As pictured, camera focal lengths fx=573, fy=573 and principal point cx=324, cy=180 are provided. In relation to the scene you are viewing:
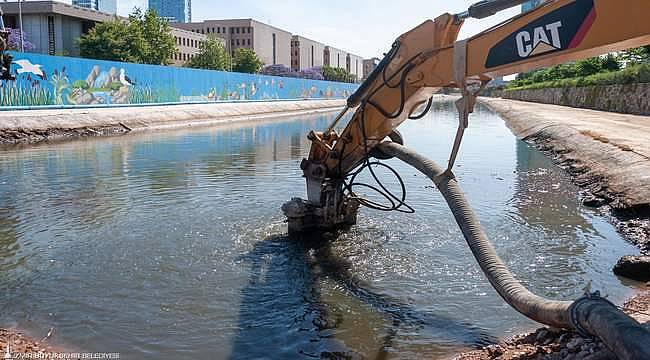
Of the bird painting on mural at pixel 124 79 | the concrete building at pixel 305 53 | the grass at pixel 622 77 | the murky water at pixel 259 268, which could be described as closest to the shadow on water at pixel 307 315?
the murky water at pixel 259 268

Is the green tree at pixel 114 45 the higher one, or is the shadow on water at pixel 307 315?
the green tree at pixel 114 45

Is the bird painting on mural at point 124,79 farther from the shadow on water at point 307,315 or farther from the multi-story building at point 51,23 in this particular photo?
the multi-story building at point 51,23

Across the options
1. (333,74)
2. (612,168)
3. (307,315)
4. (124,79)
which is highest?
(333,74)

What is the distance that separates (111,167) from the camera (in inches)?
589

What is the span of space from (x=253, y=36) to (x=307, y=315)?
120 m

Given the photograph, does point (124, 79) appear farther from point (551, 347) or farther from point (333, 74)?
point (333, 74)

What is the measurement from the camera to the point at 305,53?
483 ft

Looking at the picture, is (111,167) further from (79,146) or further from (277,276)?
(277,276)

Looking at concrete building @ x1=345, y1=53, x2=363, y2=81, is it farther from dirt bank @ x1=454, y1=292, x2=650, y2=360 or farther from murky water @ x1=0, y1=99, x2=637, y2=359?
dirt bank @ x1=454, y1=292, x2=650, y2=360

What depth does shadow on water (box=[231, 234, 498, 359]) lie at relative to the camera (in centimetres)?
492

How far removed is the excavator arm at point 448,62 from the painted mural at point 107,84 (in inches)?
877

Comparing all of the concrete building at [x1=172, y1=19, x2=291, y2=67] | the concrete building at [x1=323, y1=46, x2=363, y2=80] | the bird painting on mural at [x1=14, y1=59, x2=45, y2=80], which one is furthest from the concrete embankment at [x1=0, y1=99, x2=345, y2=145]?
the concrete building at [x1=323, y1=46, x2=363, y2=80]

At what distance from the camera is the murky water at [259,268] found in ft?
16.9

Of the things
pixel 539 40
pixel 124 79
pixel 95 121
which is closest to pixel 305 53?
pixel 124 79
